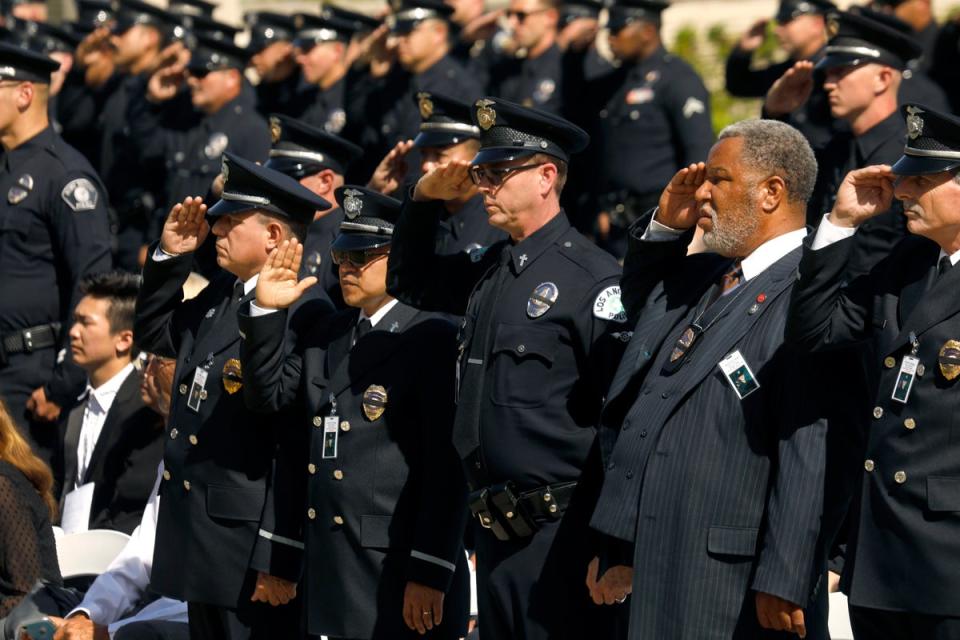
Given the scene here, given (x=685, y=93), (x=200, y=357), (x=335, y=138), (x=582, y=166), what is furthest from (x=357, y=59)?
(x=200, y=357)

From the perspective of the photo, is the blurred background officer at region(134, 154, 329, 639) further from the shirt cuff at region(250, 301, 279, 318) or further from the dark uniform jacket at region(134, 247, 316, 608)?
the shirt cuff at region(250, 301, 279, 318)

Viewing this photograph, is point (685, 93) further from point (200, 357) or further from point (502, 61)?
point (200, 357)

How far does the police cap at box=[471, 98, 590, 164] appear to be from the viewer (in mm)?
5715

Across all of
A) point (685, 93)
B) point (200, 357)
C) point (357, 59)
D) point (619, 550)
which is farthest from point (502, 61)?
point (619, 550)

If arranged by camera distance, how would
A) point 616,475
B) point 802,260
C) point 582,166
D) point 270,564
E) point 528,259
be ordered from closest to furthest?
point 802,260
point 616,475
point 528,259
point 270,564
point 582,166

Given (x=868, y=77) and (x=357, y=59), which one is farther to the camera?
(x=357, y=59)

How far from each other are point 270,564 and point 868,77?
3.49m

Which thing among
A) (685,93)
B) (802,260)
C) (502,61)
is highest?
(802,260)

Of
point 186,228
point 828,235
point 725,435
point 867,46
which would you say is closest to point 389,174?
point 186,228

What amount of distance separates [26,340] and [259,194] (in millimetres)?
2720

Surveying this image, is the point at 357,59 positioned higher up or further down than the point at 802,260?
further down

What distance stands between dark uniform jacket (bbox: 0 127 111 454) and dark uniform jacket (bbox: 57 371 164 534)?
85 centimetres

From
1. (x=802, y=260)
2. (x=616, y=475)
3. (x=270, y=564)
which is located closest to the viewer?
(x=802, y=260)

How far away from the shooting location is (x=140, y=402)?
7.84m
